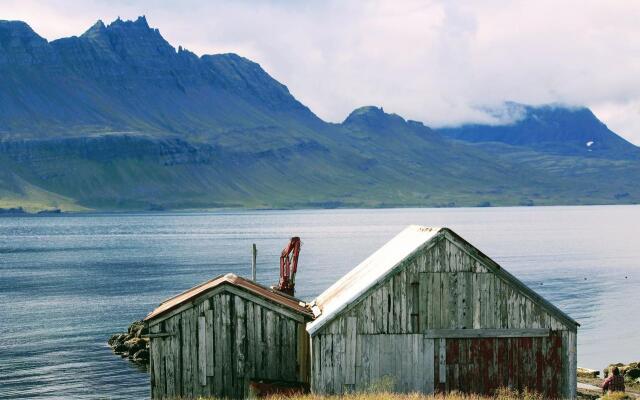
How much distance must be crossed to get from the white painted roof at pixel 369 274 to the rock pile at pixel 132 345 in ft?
79.5

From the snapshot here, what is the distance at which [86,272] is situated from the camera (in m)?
121

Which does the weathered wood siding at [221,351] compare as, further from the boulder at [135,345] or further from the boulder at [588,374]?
the boulder at [135,345]

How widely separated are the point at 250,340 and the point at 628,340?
147 ft

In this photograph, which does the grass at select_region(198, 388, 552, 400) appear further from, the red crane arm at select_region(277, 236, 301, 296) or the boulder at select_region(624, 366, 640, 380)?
the boulder at select_region(624, 366, 640, 380)

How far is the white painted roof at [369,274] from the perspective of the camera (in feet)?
92.3

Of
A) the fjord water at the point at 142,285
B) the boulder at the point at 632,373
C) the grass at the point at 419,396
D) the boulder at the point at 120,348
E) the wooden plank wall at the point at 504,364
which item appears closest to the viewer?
the grass at the point at 419,396

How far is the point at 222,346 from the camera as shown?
98.6ft

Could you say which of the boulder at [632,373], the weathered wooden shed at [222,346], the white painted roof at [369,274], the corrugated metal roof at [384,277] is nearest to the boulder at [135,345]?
the white painted roof at [369,274]

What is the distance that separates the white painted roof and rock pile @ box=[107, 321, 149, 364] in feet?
79.5

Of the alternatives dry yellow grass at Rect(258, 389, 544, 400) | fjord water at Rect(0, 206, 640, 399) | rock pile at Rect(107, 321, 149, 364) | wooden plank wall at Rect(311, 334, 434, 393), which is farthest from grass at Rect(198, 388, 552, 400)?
rock pile at Rect(107, 321, 149, 364)

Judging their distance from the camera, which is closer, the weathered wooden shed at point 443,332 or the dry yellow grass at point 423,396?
the dry yellow grass at point 423,396

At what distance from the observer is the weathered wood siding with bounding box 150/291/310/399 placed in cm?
3000

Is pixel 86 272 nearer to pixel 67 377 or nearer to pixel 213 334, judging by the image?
pixel 67 377

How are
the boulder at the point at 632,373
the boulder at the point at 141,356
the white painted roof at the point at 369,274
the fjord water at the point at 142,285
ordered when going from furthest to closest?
the boulder at the point at 141,356 → the fjord water at the point at 142,285 → the boulder at the point at 632,373 → the white painted roof at the point at 369,274
